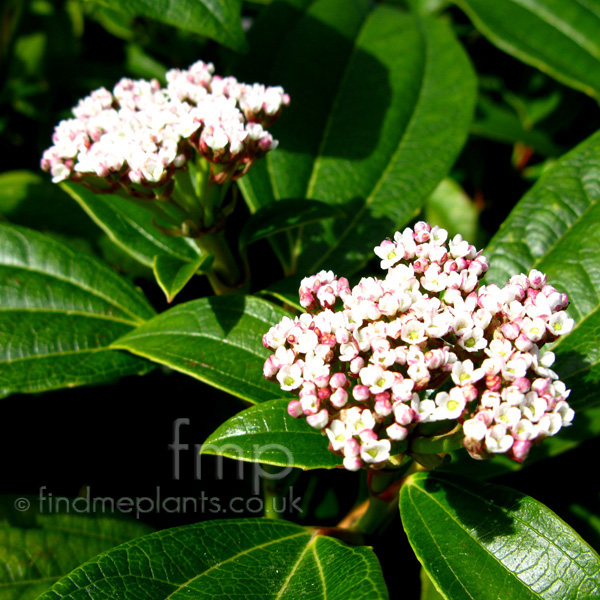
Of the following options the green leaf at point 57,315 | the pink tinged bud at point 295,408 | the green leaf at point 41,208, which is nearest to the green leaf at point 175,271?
the green leaf at point 57,315

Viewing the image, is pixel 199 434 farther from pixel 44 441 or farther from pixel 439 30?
pixel 439 30

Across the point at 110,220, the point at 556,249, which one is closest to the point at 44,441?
the point at 110,220

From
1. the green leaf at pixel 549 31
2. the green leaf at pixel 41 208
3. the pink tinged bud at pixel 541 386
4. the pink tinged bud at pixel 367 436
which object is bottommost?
the green leaf at pixel 41 208

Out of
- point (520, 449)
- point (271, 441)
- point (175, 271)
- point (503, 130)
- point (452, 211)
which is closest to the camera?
point (520, 449)

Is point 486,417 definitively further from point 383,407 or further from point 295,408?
point 295,408

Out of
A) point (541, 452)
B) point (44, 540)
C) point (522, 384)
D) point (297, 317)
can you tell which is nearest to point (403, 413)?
point (522, 384)

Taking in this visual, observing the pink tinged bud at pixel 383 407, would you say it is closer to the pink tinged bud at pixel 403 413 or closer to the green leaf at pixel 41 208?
the pink tinged bud at pixel 403 413

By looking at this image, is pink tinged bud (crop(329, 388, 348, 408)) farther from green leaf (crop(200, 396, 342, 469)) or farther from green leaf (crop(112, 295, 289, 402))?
green leaf (crop(112, 295, 289, 402))
